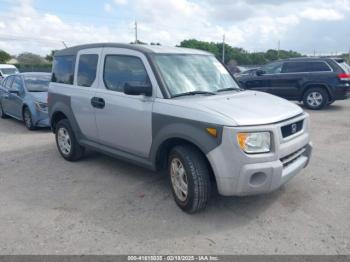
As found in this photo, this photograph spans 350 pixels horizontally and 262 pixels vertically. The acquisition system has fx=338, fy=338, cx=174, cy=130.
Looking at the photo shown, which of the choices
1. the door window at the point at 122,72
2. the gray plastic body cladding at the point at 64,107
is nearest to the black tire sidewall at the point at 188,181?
the door window at the point at 122,72

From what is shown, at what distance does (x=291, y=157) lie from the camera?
3887 millimetres

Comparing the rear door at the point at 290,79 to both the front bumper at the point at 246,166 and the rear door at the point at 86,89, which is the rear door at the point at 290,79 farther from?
the front bumper at the point at 246,166

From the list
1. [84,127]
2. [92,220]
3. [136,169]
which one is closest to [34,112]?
[84,127]

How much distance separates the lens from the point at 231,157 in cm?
341

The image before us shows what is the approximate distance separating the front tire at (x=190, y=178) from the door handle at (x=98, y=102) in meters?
1.46

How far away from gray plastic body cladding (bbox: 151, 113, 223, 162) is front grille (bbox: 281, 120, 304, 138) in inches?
31.3

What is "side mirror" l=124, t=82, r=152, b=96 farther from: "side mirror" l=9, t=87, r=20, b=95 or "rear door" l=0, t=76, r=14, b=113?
"rear door" l=0, t=76, r=14, b=113

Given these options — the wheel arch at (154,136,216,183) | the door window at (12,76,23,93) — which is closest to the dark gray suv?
the door window at (12,76,23,93)

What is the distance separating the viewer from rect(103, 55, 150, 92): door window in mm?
4393

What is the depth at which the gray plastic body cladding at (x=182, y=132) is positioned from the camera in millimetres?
3508

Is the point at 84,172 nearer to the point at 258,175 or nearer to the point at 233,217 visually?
the point at 233,217

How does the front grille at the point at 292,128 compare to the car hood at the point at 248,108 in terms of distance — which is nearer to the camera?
the car hood at the point at 248,108

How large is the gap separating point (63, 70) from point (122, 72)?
181 centimetres

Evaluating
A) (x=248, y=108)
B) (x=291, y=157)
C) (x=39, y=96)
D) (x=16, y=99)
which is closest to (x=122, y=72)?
(x=248, y=108)
